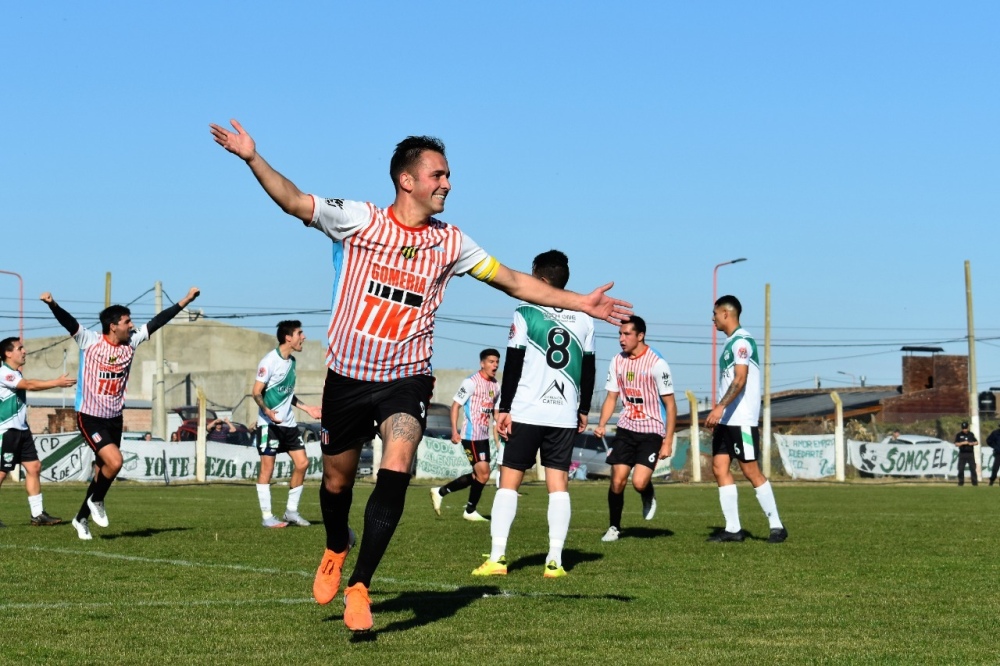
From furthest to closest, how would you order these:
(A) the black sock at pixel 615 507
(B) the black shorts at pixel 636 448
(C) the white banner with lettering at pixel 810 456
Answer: (C) the white banner with lettering at pixel 810 456 → (B) the black shorts at pixel 636 448 → (A) the black sock at pixel 615 507

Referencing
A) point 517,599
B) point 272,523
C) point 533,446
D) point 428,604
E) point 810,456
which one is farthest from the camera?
point 810,456

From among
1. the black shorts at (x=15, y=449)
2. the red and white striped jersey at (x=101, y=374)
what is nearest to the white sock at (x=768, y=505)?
the red and white striped jersey at (x=101, y=374)

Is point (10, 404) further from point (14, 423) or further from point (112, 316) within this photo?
point (112, 316)

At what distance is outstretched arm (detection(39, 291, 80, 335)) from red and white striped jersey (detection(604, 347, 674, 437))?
5109 mm

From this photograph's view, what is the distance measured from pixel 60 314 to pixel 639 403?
220 inches

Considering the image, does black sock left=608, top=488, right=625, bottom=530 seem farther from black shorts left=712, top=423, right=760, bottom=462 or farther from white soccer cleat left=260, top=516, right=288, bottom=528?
white soccer cleat left=260, top=516, right=288, bottom=528

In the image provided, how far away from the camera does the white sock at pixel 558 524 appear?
905 centimetres

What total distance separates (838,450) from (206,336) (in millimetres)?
59964

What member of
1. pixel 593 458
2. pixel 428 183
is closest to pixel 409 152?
pixel 428 183

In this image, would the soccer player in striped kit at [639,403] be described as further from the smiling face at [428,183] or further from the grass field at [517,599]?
the smiling face at [428,183]

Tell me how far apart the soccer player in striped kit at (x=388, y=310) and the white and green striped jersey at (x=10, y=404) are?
416 inches

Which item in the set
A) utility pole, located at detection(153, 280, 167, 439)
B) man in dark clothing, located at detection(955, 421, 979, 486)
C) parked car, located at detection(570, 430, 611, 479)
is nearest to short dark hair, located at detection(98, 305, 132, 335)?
parked car, located at detection(570, 430, 611, 479)

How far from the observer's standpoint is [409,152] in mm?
6445

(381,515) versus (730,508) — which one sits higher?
(381,515)
